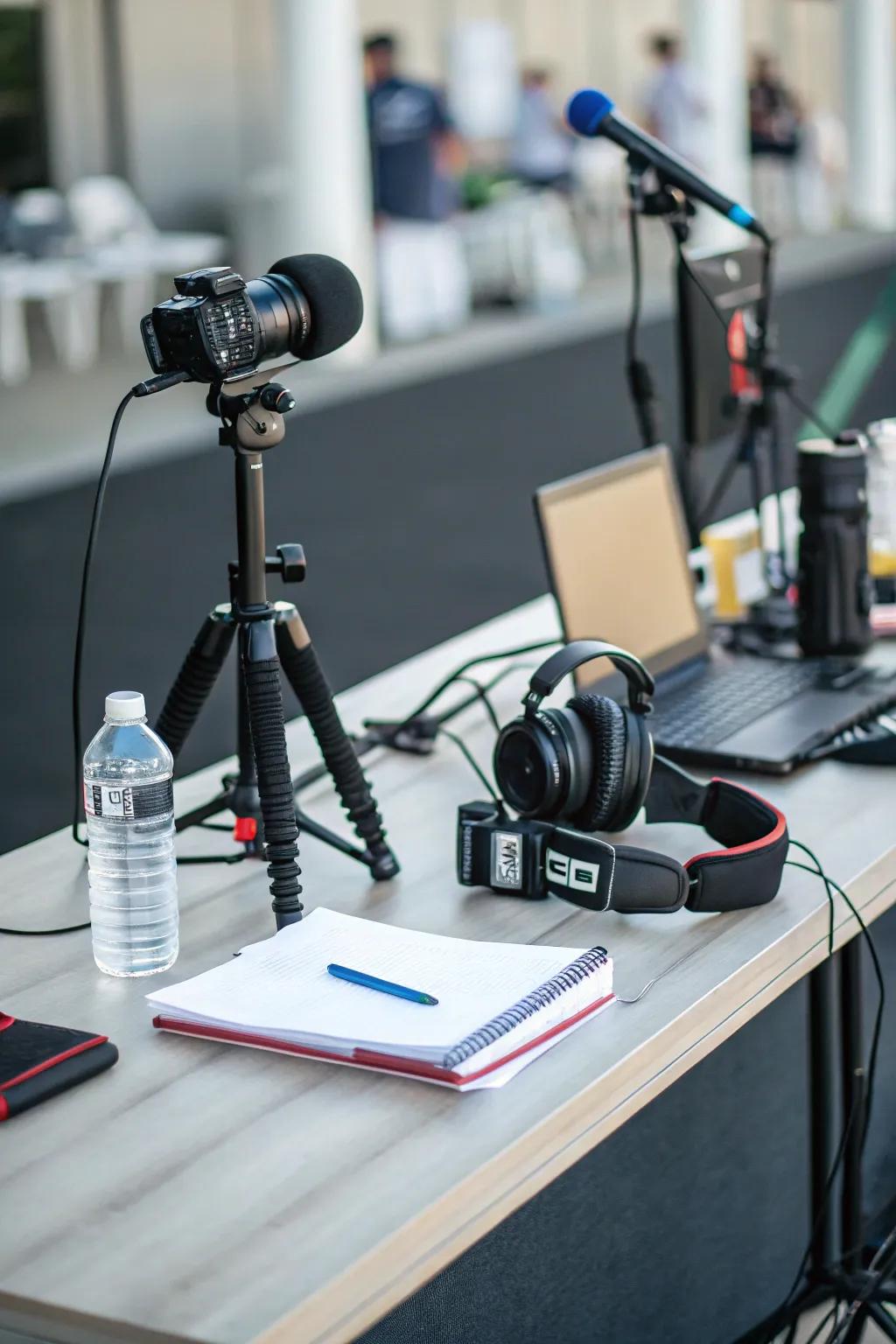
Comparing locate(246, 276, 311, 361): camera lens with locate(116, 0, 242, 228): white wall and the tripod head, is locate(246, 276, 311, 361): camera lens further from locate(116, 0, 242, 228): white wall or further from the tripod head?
locate(116, 0, 242, 228): white wall

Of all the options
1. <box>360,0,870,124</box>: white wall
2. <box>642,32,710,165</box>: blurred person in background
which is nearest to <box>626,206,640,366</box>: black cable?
<box>360,0,870,124</box>: white wall

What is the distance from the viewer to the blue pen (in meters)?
1.17

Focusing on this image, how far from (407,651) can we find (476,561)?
901 mm

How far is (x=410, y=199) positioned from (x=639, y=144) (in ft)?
25.6

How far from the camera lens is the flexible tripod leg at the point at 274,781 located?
1354mm

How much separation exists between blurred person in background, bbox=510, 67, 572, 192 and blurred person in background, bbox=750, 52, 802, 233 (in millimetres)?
3502

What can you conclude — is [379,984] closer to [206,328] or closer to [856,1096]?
[206,328]

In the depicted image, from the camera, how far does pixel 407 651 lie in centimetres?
433

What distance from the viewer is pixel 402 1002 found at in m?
1.18

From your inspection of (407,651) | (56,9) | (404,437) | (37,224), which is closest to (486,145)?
(56,9)

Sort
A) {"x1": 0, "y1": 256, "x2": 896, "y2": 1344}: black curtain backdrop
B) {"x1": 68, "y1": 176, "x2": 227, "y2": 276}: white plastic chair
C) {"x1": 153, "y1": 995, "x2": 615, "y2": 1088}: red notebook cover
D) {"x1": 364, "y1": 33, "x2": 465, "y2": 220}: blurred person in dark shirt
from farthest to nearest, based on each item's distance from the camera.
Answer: {"x1": 68, "y1": 176, "x2": 227, "y2": 276}: white plastic chair
{"x1": 364, "y1": 33, "x2": 465, "y2": 220}: blurred person in dark shirt
{"x1": 0, "y1": 256, "x2": 896, "y2": 1344}: black curtain backdrop
{"x1": 153, "y1": 995, "x2": 615, "y2": 1088}: red notebook cover

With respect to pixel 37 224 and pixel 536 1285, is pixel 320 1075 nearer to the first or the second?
pixel 536 1285

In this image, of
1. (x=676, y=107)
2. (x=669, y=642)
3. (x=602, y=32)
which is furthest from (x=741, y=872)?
(x=602, y=32)

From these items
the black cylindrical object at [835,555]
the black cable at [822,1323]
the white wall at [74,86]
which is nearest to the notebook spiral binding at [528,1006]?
the black cable at [822,1323]
